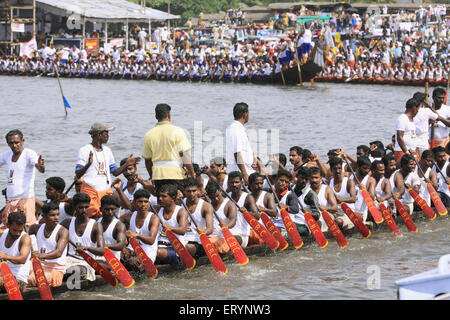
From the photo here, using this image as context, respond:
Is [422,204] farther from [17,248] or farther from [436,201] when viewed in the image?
[17,248]

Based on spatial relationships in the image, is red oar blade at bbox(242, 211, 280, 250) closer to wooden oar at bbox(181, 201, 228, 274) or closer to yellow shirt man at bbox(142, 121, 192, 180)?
wooden oar at bbox(181, 201, 228, 274)

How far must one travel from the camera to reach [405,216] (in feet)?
38.8

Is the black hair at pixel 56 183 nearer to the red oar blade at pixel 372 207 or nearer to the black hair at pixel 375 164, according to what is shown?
the red oar blade at pixel 372 207

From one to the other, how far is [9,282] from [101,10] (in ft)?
140

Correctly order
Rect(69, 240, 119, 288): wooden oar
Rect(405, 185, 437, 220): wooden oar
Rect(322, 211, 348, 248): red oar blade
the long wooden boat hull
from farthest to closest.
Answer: Rect(405, 185, 437, 220): wooden oar, Rect(322, 211, 348, 248): red oar blade, Rect(69, 240, 119, 288): wooden oar, the long wooden boat hull

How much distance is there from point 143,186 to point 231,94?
86.4 feet

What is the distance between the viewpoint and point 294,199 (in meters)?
10.7

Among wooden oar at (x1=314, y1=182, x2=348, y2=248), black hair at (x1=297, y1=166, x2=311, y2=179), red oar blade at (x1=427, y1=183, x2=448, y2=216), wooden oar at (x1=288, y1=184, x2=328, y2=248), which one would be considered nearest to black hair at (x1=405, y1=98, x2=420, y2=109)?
red oar blade at (x1=427, y1=183, x2=448, y2=216)

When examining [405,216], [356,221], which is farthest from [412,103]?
[356,221]

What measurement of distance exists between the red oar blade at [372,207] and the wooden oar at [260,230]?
1622mm

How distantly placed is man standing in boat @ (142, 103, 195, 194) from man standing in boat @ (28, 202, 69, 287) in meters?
1.49

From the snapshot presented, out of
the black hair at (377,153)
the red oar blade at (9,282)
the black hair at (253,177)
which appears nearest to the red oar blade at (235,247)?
the black hair at (253,177)

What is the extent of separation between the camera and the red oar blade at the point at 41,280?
8.16 metres

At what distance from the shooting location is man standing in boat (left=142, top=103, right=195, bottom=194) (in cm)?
950
